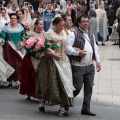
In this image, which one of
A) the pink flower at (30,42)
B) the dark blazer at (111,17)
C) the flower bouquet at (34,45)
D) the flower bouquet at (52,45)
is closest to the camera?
the flower bouquet at (52,45)

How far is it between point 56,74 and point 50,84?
186 mm

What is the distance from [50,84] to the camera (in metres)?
10.9

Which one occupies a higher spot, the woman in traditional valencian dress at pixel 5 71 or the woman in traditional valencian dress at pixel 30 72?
the woman in traditional valencian dress at pixel 30 72

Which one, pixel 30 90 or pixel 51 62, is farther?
pixel 30 90

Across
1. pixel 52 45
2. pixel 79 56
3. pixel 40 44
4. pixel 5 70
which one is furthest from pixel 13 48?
pixel 79 56

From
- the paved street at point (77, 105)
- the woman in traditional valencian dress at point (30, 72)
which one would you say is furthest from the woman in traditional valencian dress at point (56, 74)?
the woman in traditional valencian dress at point (30, 72)

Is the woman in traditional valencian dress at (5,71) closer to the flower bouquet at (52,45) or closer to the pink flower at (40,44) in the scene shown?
the pink flower at (40,44)

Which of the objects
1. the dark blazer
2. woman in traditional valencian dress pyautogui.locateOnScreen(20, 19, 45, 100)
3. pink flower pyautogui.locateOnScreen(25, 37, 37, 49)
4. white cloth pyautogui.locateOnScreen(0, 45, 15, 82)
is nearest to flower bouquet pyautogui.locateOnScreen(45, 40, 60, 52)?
pink flower pyautogui.locateOnScreen(25, 37, 37, 49)

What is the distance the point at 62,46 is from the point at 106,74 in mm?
6155

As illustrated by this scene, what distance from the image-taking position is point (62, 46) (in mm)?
11023

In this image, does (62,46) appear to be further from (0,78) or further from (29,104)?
(0,78)

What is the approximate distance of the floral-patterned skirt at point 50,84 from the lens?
35.5 feet

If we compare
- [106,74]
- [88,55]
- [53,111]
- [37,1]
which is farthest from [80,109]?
[37,1]

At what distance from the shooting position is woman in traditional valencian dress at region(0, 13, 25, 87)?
14.2m
